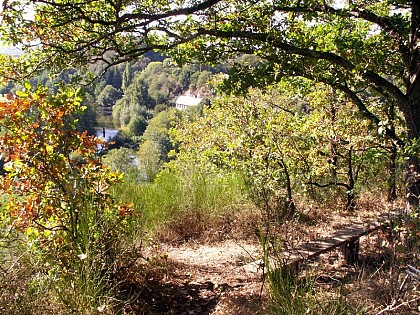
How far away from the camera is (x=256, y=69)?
452 cm

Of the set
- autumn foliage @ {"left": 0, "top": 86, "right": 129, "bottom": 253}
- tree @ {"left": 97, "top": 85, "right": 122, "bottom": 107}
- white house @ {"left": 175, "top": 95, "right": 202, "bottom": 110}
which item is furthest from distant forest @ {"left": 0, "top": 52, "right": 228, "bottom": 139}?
autumn foliage @ {"left": 0, "top": 86, "right": 129, "bottom": 253}

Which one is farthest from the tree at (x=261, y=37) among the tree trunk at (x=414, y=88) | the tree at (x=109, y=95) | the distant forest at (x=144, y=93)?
the distant forest at (x=144, y=93)

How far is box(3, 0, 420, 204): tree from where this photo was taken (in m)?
3.61

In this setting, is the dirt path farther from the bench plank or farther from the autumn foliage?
the autumn foliage

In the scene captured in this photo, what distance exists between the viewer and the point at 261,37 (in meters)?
4.04

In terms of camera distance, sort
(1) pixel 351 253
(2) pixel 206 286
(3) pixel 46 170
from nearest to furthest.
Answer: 1. (3) pixel 46 170
2. (2) pixel 206 286
3. (1) pixel 351 253

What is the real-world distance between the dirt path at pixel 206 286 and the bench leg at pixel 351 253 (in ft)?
3.42

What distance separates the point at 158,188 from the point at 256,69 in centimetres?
219

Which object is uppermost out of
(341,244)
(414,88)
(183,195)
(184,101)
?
(414,88)

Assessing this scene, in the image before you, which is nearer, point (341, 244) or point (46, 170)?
point (46, 170)

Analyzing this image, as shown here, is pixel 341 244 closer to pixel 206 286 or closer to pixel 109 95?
pixel 206 286

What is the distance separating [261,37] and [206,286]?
2.57m

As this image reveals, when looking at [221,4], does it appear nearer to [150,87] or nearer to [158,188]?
[158,188]

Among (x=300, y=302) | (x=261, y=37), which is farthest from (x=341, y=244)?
(x=261, y=37)
